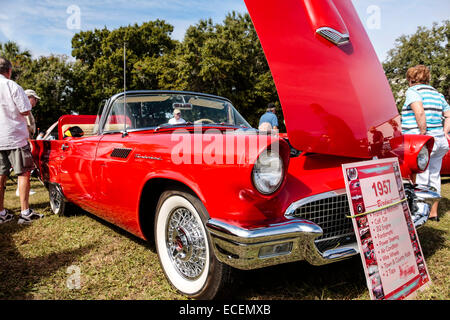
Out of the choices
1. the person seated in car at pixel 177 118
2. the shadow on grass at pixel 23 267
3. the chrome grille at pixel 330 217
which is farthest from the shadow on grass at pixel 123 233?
the chrome grille at pixel 330 217

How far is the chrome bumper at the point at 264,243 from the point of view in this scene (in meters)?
1.49

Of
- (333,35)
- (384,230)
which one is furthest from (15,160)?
(384,230)

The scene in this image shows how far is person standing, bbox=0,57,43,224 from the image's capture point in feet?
11.4

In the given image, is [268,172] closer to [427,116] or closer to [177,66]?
[427,116]

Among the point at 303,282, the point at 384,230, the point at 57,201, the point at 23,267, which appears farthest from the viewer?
the point at 57,201

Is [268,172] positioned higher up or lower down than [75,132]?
lower down

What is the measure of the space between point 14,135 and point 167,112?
1.99 m

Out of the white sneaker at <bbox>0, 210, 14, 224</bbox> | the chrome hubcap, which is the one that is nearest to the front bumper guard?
the chrome hubcap

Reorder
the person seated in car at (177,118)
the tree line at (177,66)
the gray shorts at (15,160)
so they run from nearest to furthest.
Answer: the person seated in car at (177,118)
the gray shorts at (15,160)
the tree line at (177,66)

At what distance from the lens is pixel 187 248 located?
189 cm

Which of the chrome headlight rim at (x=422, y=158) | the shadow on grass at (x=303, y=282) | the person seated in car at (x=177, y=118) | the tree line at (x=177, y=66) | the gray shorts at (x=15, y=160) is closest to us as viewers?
the shadow on grass at (x=303, y=282)

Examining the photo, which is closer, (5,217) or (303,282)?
(303,282)

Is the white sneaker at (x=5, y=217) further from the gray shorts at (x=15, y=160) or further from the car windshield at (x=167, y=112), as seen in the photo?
the car windshield at (x=167, y=112)
